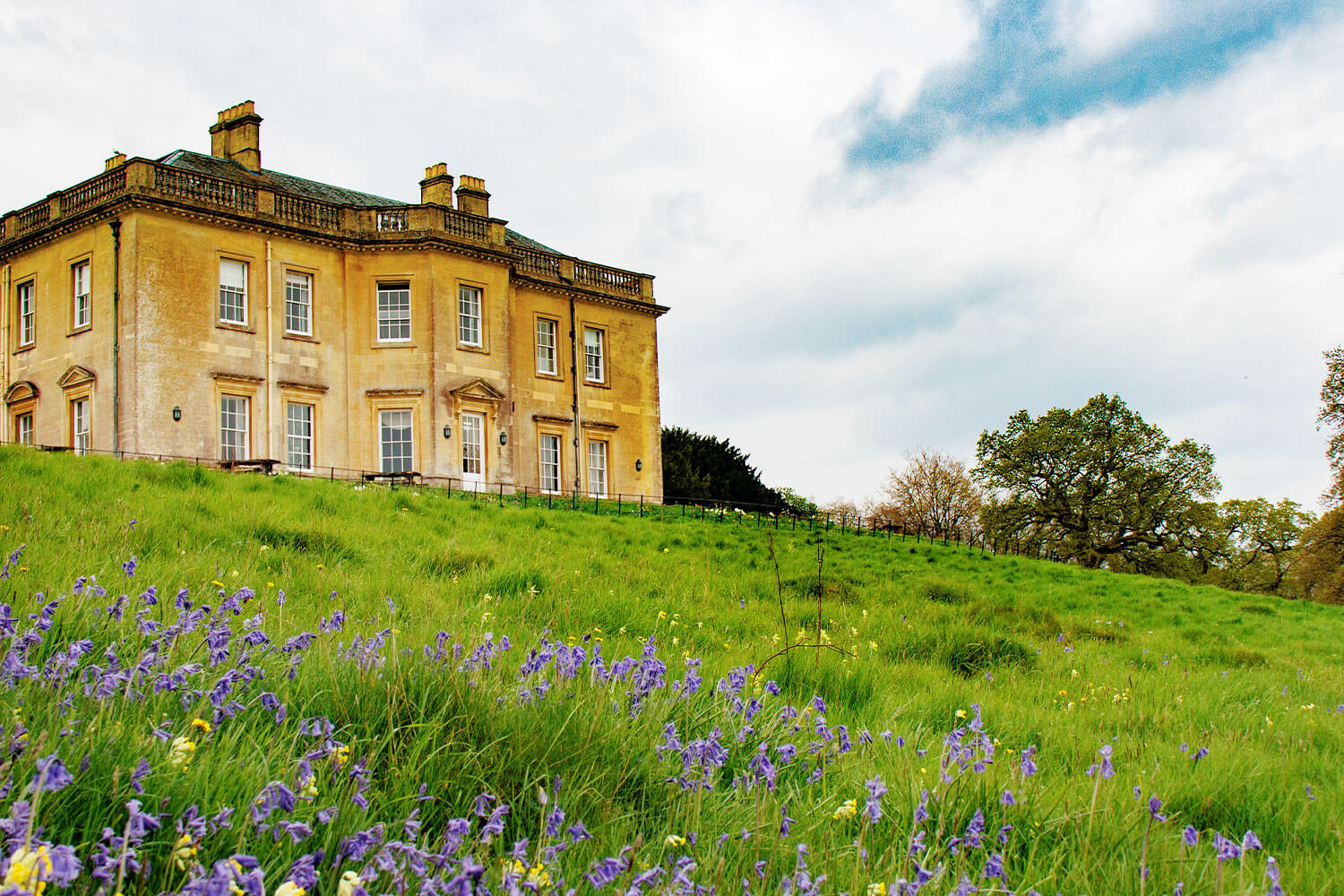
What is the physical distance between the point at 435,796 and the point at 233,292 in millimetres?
30817

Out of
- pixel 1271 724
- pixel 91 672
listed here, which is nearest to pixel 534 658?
pixel 91 672

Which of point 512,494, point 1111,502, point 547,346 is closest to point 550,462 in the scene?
point 512,494

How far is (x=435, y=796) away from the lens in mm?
2947

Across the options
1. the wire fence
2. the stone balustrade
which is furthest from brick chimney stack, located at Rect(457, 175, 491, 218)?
the wire fence

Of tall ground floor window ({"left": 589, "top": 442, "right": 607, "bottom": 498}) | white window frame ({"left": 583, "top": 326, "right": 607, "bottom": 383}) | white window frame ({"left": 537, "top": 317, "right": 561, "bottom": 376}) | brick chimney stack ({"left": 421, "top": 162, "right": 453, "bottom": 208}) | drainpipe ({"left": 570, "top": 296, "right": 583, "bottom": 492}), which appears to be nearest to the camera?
brick chimney stack ({"left": 421, "top": 162, "right": 453, "bottom": 208})

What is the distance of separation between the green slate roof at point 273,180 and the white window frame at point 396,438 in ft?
23.6

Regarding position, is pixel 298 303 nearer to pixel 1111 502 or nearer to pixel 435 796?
pixel 435 796

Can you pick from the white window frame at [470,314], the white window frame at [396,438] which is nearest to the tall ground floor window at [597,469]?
the white window frame at [470,314]

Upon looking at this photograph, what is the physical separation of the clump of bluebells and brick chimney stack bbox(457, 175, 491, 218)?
3230 cm

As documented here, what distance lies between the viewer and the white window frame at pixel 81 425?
29094 millimetres

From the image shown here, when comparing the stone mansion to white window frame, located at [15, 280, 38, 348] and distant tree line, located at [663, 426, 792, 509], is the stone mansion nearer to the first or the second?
white window frame, located at [15, 280, 38, 348]

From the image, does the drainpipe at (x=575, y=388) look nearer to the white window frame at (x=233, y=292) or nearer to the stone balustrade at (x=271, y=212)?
the stone balustrade at (x=271, y=212)

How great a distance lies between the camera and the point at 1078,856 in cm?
384

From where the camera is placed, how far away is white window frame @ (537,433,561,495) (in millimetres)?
36250
